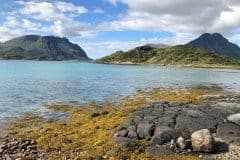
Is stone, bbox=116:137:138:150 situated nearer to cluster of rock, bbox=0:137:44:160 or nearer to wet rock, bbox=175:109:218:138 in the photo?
wet rock, bbox=175:109:218:138

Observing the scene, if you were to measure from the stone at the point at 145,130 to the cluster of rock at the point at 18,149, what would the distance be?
8802mm

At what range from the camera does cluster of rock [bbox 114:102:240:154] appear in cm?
2858

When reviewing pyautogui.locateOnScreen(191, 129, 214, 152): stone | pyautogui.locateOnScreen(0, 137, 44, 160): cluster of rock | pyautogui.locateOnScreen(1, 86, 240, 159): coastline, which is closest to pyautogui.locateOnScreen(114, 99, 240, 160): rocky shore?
pyautogui.locateOnScreen(191, 129, 214, 152): stone

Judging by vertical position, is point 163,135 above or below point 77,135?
above

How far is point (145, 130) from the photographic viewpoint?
107ft

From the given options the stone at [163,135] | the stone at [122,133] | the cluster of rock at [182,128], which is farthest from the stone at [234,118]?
the stone at [122,133]

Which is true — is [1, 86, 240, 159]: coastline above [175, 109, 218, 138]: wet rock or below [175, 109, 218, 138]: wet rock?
below

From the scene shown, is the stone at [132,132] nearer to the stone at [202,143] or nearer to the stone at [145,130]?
the stone at [145,130]

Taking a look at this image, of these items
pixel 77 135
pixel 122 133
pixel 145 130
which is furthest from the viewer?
pixel 77 135

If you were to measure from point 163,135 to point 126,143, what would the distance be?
3.34 metres

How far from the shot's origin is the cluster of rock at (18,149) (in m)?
27.9

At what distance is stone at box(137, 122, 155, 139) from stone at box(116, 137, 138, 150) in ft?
4.88

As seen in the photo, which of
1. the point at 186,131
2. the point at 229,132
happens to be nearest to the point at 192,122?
the point at 186,131

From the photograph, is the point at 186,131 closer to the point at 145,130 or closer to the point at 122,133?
the point at 145,130
